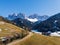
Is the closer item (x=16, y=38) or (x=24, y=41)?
(x=24, y=41)

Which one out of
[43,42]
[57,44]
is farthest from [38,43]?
[57,44]

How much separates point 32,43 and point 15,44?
61.2 ft

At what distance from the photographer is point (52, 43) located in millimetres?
175750

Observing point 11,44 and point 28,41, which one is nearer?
point 11,44

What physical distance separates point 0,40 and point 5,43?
40.6 ft

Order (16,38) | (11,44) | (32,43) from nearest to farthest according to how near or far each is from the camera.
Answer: (11,44) < (32,43) < (16,38)

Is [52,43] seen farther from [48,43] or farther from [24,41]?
[24,41]

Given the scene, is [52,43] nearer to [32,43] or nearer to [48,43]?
[48,43]

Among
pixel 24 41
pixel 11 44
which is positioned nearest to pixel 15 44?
pixel 11 44

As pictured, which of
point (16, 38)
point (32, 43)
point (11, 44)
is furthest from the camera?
point (16, 38)

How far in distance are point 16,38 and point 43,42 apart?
2866cm

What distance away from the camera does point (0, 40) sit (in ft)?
570

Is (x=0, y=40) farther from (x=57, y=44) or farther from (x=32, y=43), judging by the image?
(x=57, y=44)

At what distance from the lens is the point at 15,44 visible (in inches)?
6240
